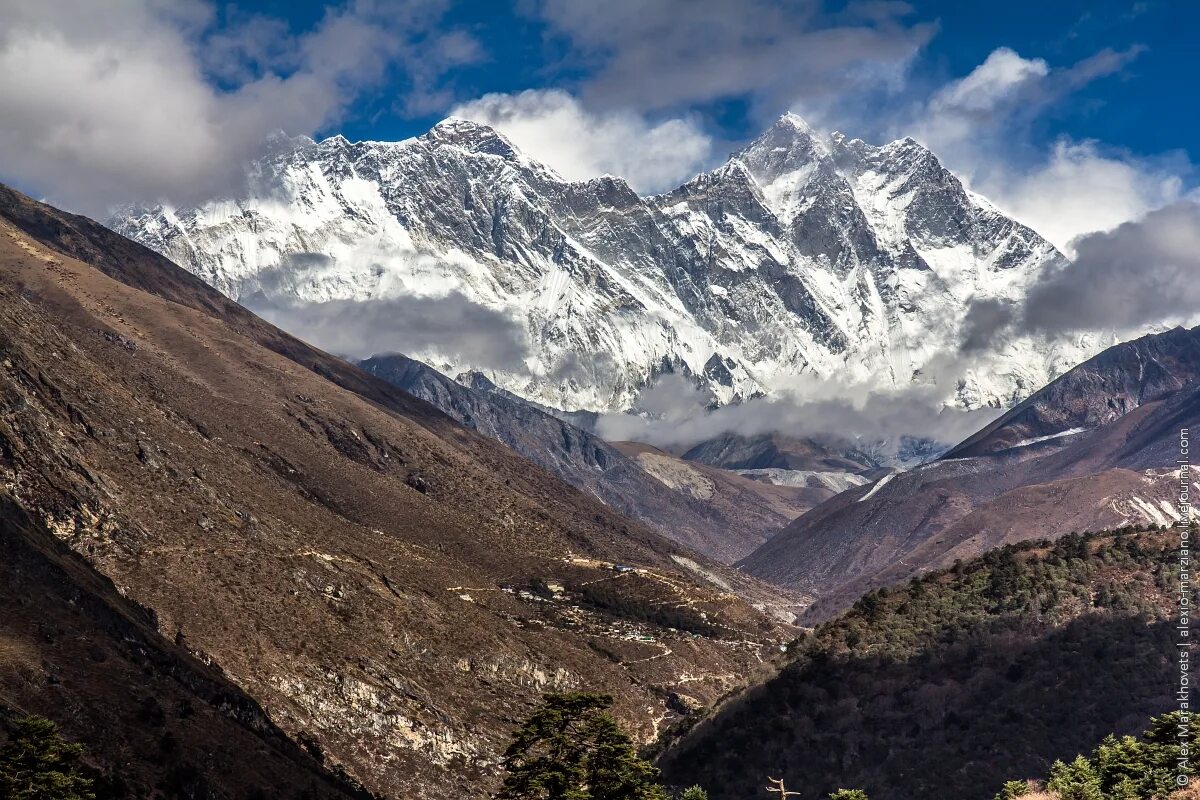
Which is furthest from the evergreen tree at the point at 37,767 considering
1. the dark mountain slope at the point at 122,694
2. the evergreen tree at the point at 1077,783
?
the evergreen tree at the point at 1077,783

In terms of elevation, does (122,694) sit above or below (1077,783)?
below

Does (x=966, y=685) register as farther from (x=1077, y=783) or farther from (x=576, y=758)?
(x=576, y=758)

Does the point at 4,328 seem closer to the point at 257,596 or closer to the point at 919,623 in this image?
the point at 257,596

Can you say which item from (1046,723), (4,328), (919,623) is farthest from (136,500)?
(1046,723)

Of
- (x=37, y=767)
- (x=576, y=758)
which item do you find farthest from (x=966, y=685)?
(x=37, y=767)

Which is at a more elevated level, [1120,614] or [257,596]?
[1120,614]

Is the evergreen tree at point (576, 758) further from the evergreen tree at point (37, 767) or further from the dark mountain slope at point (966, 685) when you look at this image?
the dark mountain slope at point (966, 685)
